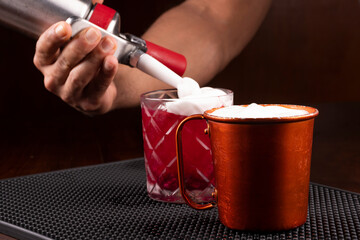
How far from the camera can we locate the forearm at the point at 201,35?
877 mm

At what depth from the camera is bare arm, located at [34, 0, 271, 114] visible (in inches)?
22.8

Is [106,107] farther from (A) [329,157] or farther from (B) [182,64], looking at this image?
(A) [329,157]

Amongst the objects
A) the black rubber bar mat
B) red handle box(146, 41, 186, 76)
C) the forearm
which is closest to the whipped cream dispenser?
red handle box(146, 41, 186, 76)

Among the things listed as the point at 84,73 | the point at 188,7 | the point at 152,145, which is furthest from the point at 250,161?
the point at 188,7

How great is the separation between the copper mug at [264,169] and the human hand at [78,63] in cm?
20

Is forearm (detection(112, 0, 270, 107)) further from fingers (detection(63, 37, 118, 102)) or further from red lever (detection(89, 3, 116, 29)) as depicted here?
red lever (detection(89, 3, 116, 29))

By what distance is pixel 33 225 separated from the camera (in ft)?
1.26

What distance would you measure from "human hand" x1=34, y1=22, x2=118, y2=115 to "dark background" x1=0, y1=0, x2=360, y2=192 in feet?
0.36

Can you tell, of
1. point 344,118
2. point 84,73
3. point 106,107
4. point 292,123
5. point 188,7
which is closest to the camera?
point 292,123

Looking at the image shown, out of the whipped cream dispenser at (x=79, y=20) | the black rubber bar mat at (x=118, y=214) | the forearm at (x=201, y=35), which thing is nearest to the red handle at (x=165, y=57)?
the whipped cream dispenser at (x=79, y=20)

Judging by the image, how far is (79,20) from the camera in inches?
19.2

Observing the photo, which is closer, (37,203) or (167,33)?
(37,203)

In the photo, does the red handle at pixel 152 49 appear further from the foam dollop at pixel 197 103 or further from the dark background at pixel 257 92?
the dark background at pixel 257 92

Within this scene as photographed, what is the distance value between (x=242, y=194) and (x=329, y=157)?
1.06ft
